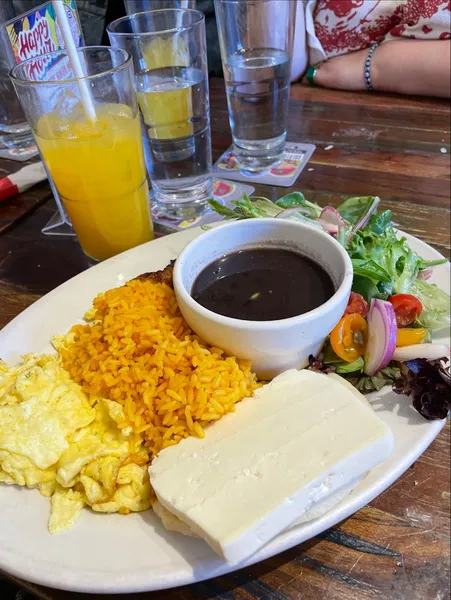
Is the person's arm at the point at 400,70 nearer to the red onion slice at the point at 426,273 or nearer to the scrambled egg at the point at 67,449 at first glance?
the red onion slice at the point at 426,273

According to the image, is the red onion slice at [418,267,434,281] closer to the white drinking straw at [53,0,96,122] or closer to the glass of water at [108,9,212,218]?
the glass of water at [108,9,212,218]

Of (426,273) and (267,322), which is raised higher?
(267,322)

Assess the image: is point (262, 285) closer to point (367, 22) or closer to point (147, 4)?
point (147, 4)

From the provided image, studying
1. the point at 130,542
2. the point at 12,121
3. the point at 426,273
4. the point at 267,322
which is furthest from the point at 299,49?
the point at 130,542

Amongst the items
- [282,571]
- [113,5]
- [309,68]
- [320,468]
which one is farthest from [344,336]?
[113,5]

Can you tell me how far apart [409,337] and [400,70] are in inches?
89.4

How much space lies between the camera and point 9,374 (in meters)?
1.25

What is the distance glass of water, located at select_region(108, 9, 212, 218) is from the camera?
1798mm

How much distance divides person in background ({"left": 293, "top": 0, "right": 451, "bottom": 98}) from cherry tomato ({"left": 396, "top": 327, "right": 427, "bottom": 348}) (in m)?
2.15

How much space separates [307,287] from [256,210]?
0.49m

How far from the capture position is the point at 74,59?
1.41 metres

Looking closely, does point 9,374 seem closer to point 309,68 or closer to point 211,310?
point 211,310

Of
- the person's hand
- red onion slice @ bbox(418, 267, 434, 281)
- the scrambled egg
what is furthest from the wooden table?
red onion slice @ bbox(418, 267, 434, 281)

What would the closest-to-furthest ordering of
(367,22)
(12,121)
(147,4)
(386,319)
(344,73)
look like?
1. (386,319)
2. (147,4)
3. (12,121)
4. (344,73)
5. (367,22)
